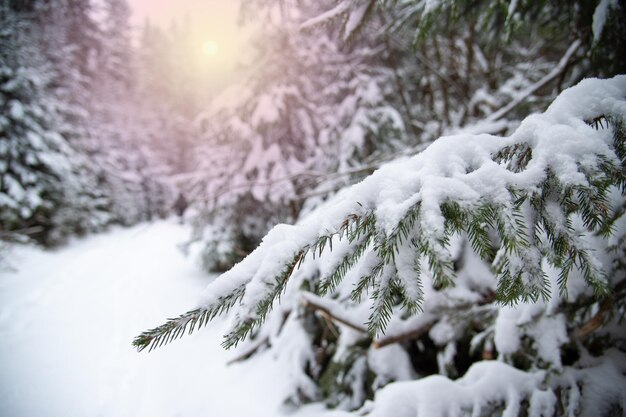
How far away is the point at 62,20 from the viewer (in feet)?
48.4

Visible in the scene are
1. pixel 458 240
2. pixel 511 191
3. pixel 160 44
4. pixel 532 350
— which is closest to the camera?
pixel 511 191

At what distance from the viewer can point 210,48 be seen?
126ft

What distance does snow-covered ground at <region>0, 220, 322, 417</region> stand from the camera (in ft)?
11.0

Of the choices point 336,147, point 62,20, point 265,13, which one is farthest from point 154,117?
point 265,13

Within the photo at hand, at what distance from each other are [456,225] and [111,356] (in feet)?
18.4

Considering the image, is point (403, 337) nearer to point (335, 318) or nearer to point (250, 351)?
point (335, 318)

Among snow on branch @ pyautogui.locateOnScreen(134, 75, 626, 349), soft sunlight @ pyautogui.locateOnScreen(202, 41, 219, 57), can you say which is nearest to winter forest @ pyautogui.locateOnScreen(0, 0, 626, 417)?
snow on branch @ pyautogui.locateOnScreen(134, 75, 626, 349)

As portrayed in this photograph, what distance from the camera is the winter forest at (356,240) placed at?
83 centimetres

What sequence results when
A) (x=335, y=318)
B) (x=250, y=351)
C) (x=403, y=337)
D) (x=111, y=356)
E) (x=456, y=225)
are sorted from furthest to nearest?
(x=111, y=356) → (x=250, y=351) → (x=335, y=318) → (x=403, y=337) → (x=456, y=225)

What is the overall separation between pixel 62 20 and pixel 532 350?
841 inches

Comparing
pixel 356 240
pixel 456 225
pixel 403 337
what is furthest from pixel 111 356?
pixel 456 225

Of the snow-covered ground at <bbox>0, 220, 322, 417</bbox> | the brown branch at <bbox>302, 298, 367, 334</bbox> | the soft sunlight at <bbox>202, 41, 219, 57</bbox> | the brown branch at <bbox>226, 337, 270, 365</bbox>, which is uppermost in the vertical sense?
the soft sunlight at <bbox>202, 41, 219, 57</bbox>

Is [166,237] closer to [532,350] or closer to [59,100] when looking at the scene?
[59,100]

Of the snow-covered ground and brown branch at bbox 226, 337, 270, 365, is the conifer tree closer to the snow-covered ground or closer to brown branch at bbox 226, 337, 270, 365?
brown branch at bbox 226, 337, 270, 365
